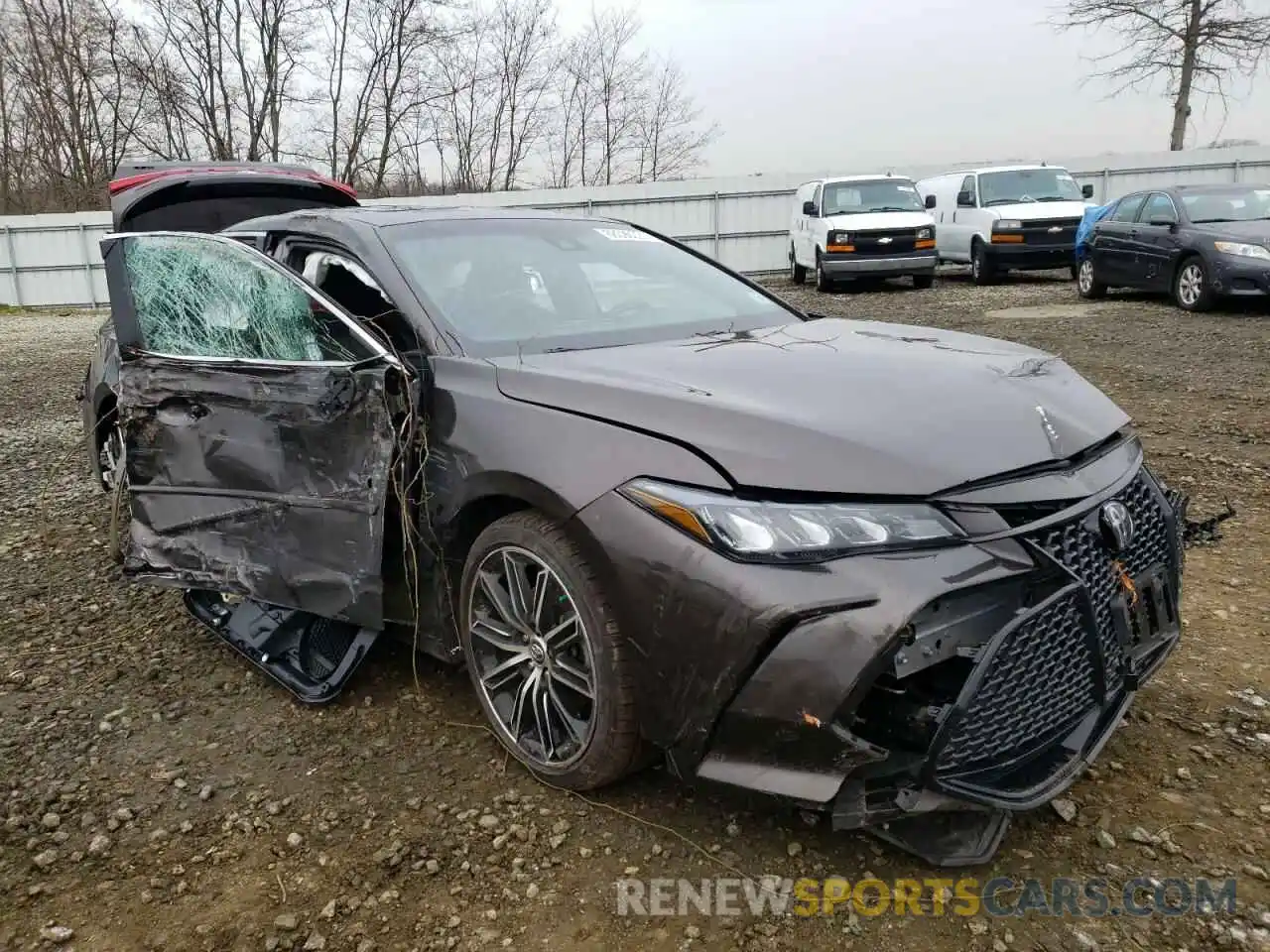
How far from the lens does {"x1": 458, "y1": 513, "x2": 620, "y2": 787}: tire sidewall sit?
2264 millimetres

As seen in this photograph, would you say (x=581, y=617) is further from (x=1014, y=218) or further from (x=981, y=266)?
(x=981, y=266)

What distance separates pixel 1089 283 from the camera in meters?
13.1

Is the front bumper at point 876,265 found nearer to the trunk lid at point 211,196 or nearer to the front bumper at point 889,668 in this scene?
the trunk lid at point 211,196

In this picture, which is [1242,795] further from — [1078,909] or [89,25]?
[89,25]

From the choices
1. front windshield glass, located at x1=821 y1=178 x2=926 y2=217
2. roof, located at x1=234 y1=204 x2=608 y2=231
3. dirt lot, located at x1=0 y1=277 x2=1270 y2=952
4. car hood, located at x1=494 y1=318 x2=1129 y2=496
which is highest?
front windshield glass, located at x1=821 y1=178 x2=926 y2=217

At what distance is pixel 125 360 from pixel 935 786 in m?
3.04

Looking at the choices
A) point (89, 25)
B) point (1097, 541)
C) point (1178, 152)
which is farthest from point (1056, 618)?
point (89, 25)

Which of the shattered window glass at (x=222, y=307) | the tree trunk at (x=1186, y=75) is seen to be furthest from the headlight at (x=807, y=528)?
the tree trunk at (x=1186, y=75)

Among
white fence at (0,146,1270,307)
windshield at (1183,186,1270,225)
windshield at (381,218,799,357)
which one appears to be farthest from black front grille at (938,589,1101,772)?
white fence at (0,146,1270,307)

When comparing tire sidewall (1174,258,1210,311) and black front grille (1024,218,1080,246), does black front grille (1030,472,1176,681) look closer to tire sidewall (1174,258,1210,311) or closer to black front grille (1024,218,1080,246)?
tire sidewall (1174,258,1210,311)

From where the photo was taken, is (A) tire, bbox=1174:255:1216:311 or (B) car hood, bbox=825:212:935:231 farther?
(B) car hood, bbox=825:212:935:231

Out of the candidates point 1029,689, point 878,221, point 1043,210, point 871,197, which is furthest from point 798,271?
point 1029,689

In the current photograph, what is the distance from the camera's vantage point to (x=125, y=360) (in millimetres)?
3385

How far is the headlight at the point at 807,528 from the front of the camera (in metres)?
1.98
